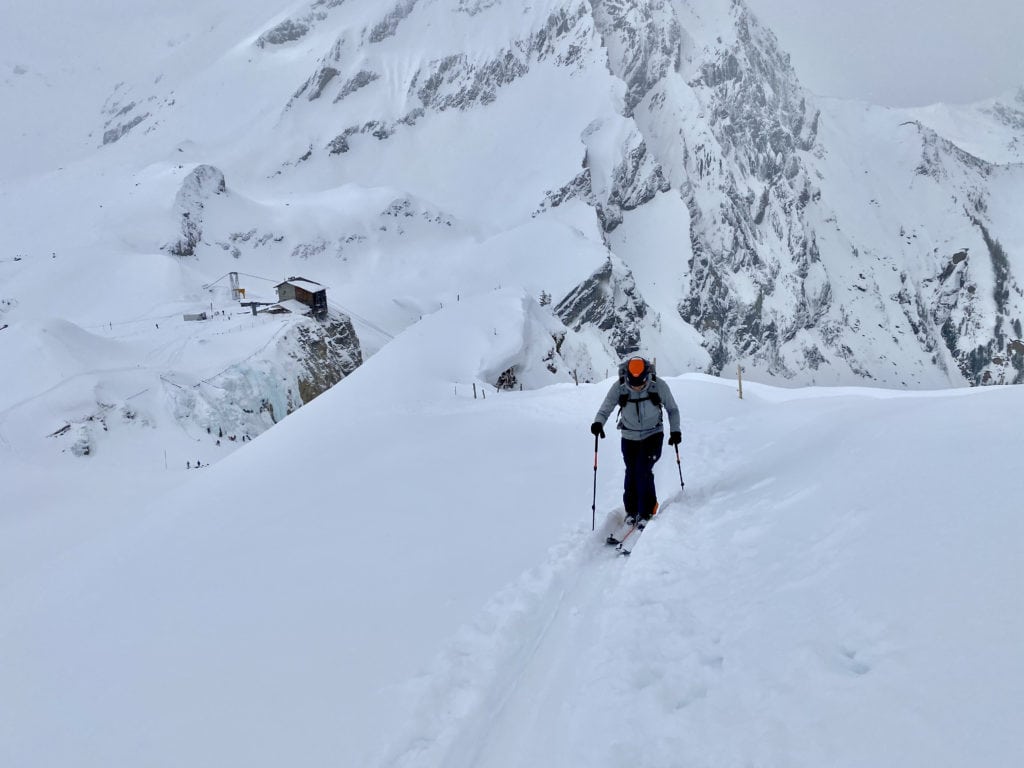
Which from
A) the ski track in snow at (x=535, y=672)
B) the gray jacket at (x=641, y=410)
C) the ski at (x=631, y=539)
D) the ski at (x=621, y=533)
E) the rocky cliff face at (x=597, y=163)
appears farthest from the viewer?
the rocky cliff face at (x=597, y=163)

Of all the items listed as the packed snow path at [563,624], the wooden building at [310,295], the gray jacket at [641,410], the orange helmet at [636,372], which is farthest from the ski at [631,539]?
the wooden building at [310,295]

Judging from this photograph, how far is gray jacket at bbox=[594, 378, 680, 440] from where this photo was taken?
7.57 metres

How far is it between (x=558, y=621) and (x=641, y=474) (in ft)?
9.11

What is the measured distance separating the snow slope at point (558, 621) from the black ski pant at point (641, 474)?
375 mm

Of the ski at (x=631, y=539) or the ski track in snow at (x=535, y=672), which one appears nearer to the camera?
the ski track in snow at (x=535, y=672)

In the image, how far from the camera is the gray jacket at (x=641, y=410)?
7.57 m

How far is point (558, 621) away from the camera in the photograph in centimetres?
530

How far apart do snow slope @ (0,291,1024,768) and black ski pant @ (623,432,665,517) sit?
1.23ft

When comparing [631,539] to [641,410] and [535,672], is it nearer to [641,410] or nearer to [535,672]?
[641,410]

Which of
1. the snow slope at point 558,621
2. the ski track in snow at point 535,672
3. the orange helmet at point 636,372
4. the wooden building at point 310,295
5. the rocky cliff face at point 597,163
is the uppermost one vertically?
the rocky cliff face at point 597,163

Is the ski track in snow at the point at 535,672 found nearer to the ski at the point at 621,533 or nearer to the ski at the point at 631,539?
the ski at the point at 631,539

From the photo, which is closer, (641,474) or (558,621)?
(558,621)

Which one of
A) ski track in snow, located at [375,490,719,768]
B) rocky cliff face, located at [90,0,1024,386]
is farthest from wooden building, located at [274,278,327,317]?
ski track in snow, located at [375,490,719,768]

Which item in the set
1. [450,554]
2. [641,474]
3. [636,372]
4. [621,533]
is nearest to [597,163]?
[636,372]
